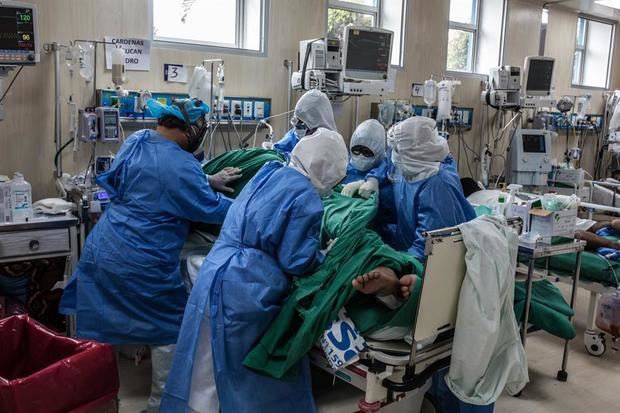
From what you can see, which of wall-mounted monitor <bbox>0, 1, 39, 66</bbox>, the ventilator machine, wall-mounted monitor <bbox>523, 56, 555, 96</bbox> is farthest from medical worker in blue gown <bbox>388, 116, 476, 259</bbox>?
wall-mounted monitor <bbox>523, 56, 555, 96</bbox>

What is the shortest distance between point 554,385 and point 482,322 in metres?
1.72

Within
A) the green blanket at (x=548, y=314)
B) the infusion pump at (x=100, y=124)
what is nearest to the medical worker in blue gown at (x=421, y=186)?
the green blanket at (x=548, y=314)

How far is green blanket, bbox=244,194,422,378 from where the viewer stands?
6.23 ft

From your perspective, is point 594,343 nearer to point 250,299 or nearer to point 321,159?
point 321,159

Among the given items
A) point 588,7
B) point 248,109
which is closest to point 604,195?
point 588,7

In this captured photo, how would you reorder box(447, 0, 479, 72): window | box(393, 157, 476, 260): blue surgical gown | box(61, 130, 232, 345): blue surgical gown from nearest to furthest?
1. box(393, 157, 476, 260): blue surgical gown
2. box(61, 130, 232, 345): blue surgical gown
3. box(447, 0, 479, 72): window

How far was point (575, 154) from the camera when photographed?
6984 mm

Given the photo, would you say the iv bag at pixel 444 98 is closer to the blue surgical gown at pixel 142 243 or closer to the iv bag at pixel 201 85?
the iv bag at pixel 201 85

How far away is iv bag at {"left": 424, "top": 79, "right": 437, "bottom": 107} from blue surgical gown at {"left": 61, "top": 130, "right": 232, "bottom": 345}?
318 cm

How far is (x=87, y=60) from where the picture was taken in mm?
3551

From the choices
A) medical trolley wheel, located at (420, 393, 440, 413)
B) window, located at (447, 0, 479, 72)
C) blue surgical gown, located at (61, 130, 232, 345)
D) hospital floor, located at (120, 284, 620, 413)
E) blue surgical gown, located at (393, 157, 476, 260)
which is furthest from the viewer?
window, located at (447, 0, 479, 72)

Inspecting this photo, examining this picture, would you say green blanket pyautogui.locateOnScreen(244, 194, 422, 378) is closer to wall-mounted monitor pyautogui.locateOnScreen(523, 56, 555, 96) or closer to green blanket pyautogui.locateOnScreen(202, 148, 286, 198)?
green blanket pyautogui.locateOnScreen(202, 148, 286, 198)

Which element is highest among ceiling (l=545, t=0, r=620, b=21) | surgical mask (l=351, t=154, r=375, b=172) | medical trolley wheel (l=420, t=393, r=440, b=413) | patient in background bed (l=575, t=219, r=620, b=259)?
ceiling (l=545, t=0, r=620, b=21)

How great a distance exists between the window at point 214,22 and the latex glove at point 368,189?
205 cm
